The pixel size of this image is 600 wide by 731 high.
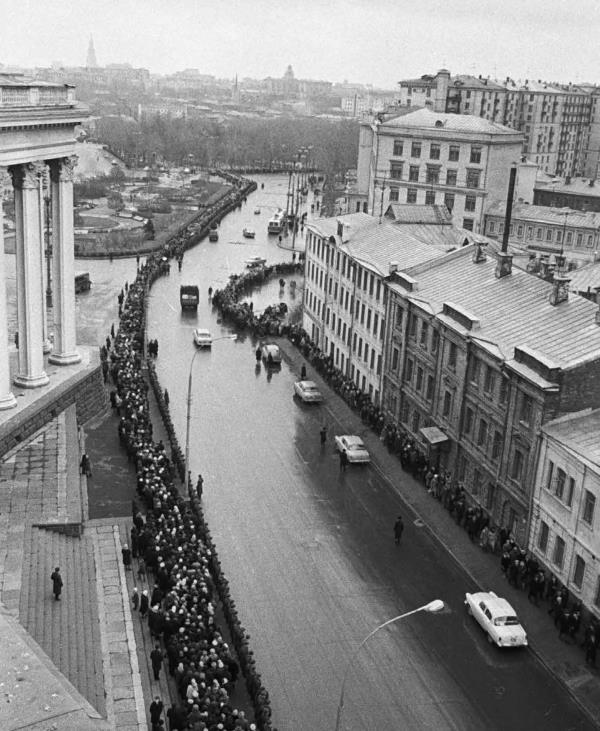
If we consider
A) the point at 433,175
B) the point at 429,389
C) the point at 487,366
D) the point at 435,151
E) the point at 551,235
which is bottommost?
the point at 429,389

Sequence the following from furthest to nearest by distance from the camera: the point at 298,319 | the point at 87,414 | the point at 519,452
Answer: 1. the point at 298,319
2. the point at 87,414
3. the point at 519,452

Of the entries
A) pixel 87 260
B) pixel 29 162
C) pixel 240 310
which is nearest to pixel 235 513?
pixel 29 162

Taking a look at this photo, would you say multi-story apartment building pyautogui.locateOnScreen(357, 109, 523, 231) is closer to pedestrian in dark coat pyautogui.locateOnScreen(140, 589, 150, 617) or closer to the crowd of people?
the crowd of people

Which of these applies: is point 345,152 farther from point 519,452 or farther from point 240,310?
point 519,452

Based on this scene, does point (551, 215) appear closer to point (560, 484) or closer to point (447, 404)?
point (447, 404)

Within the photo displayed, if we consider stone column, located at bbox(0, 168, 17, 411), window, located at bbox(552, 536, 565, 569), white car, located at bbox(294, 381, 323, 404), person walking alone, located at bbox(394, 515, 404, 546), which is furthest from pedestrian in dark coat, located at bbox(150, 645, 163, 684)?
white car, located at bbox(294, 381, 323, 404)

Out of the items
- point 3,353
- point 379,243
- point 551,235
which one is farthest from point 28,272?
point 551,235
